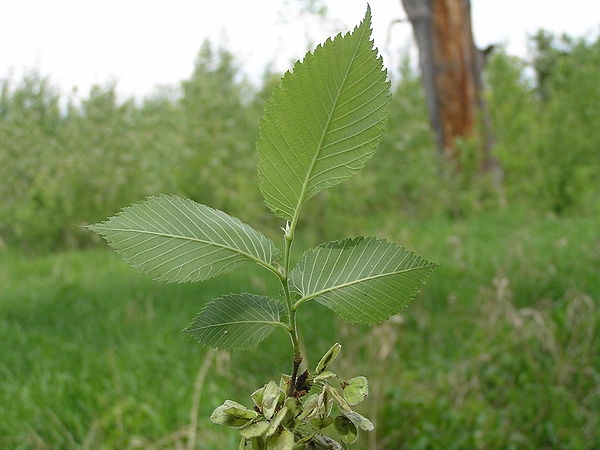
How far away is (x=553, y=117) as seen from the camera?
596cm

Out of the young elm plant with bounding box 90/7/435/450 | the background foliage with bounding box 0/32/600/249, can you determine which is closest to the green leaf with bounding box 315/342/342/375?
the young elm plant with bounding box 90/7/435/450

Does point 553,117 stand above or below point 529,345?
above

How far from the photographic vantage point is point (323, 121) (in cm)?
33

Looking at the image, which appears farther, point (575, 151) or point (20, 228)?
point (20, 228)

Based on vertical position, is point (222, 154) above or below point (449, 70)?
below

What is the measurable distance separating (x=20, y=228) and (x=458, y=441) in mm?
5916

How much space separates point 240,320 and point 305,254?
1.9 inches

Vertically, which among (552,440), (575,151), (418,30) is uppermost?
(418,30)

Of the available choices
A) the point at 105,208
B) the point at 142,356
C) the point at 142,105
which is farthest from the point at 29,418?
the point at 142,105

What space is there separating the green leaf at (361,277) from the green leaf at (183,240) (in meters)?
0.02

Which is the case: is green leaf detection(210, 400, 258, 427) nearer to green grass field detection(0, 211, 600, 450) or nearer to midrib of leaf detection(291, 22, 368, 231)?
midrib of leaf detection(291, 22, 368, 231)

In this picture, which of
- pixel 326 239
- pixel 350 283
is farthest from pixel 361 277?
pixel 326 239

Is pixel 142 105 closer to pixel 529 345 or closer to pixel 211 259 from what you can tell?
pixel 529 345

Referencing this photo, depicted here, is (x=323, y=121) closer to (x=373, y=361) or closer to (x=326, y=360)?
(x=326, y=360)
